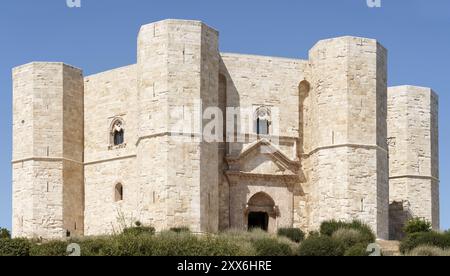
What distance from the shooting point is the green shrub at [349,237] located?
108 ft

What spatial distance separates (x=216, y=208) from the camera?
35.9 m

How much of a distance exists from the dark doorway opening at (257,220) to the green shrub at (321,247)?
641cm

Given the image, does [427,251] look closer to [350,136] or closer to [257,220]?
[350,136]

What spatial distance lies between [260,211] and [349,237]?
18.4ft

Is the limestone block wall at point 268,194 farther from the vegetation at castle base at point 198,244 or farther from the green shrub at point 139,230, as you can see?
the green shrub at point 139,230

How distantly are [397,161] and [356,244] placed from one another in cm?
1112

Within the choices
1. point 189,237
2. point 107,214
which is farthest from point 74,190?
point 189,237

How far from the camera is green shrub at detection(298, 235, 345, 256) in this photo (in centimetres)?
3153

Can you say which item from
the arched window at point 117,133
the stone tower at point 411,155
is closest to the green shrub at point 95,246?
the arched window at point 117,133

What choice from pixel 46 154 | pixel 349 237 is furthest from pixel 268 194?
pixel 46 154

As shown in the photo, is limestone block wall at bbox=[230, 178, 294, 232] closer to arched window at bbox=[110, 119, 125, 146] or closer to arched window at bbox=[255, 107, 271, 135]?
arched window at bbox=[255, 107, 271, 135]

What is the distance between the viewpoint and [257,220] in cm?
3881

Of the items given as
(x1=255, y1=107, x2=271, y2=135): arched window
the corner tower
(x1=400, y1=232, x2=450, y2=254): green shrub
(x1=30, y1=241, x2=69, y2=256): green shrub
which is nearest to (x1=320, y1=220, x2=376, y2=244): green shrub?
(x1=400, y1=232, x2=450, y2=254): green shrub
